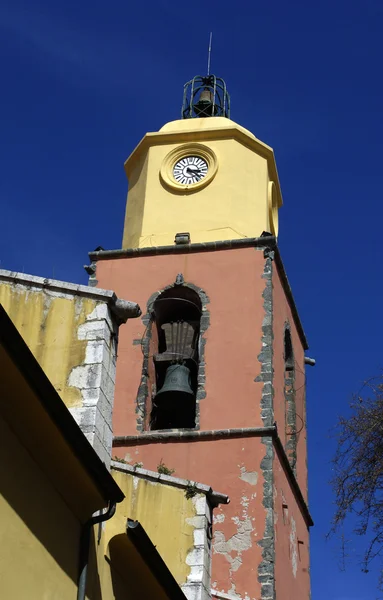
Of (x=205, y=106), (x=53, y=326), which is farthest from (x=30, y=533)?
(x=205, y=106)

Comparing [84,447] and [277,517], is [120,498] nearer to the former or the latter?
Result: [84,447]

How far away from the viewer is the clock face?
18016 millimetres

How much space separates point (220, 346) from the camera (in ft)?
52.5

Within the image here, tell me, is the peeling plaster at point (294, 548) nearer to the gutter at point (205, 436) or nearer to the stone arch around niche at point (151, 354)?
the gutter at point (205, 436)

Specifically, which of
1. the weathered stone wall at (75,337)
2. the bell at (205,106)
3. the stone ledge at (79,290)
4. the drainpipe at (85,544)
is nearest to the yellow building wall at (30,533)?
the drainpipe at (85,544)

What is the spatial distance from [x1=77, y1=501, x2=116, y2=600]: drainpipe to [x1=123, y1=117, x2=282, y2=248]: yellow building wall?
9.12m

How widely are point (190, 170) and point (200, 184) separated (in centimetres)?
39

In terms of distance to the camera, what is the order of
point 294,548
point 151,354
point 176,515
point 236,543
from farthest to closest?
1. point 151,354
2. point 294,548
3. point 236,543
4. point 176,515

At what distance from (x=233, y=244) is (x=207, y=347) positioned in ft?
5.56

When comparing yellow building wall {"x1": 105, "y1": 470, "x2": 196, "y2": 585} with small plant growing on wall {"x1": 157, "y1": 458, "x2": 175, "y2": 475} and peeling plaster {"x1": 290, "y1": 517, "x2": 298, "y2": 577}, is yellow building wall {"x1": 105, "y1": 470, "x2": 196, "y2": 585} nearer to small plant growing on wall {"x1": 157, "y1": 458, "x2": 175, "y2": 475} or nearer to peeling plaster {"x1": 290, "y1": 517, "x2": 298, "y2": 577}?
small plant growing on wall {"x1": 157, "y1": 458, "x2": 175, "y2": 475}

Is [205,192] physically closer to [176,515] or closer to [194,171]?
[194,171]

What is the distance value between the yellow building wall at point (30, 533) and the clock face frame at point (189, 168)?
1021cm

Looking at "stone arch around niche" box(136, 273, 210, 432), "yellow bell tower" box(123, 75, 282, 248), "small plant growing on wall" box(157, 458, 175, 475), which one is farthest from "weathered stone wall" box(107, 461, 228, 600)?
"yellow bell tower" box(123, 75, 282, 248)

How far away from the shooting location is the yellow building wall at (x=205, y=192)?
1753 centimetres
